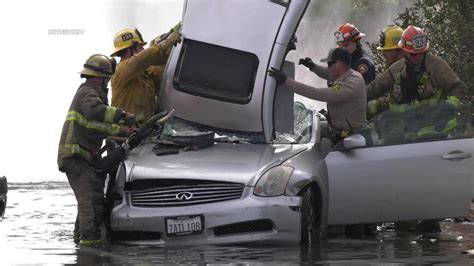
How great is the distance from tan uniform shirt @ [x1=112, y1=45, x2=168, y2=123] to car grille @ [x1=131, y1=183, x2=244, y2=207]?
1.82 meters

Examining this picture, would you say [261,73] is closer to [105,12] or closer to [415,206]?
[415,206]

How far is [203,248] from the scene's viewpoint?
35.9ft

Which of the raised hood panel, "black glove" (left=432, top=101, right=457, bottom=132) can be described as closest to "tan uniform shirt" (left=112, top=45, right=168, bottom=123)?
the raised hood panel

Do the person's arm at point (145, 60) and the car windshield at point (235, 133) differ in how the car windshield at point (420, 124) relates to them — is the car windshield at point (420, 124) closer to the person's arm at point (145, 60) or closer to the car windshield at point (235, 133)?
the car windshield at point (235, 133)

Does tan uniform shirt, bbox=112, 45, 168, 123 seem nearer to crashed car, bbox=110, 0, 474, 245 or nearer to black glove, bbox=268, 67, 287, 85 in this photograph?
crashed car, bbox=110, 0, 474, 245

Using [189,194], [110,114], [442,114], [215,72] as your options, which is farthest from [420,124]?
[110,114]

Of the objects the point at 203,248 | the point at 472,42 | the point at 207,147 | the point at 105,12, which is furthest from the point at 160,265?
the point at 105,12

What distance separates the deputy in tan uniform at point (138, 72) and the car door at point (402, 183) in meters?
2.05

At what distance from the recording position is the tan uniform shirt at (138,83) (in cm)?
1255

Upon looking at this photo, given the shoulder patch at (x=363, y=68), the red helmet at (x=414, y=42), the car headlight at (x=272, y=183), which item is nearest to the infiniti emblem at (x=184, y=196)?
the car headlight at (x=272, y=183)

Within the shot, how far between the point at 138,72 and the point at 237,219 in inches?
95.6

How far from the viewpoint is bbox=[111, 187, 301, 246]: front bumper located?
35.6 ft

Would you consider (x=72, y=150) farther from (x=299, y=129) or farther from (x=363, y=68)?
(x=363, y=68)

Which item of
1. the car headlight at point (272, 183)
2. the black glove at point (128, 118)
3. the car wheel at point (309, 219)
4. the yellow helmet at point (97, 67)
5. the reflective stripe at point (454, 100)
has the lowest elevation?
the car wheel at point (309, 219)
